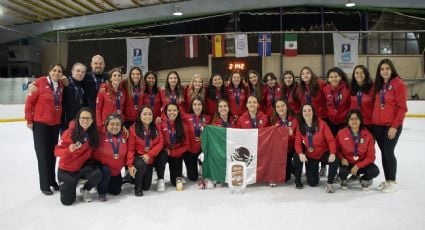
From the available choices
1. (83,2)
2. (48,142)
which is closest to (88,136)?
(48,142)

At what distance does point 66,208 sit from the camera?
3.20m

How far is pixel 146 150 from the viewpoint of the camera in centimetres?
372

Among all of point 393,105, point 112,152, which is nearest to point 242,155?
point 112,152

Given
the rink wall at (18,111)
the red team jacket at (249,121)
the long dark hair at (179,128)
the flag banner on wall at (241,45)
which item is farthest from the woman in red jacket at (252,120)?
the rink wall at (18,111)

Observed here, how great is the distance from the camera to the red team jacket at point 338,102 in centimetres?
402

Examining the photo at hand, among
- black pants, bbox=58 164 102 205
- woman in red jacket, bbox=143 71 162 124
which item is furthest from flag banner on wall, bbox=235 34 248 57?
black pants, bbox=58 164 102 205

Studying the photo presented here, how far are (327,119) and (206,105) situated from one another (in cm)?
140

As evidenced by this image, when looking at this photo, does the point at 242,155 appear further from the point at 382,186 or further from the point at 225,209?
the point at 382,186

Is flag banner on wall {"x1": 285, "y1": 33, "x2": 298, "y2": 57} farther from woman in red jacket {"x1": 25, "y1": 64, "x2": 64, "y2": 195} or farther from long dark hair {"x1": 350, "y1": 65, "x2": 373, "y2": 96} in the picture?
woman in red jacket {"x1": 25, "y1": 64, "x2": 64, "y2": 195}

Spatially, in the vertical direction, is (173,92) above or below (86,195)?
above

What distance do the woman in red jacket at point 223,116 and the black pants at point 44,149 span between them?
1.65 m

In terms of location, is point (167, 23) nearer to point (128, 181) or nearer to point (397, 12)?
point (397, 12)

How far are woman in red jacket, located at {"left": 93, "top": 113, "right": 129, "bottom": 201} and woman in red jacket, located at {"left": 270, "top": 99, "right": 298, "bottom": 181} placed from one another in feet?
5.24

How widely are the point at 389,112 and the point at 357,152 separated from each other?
475 millimetres
